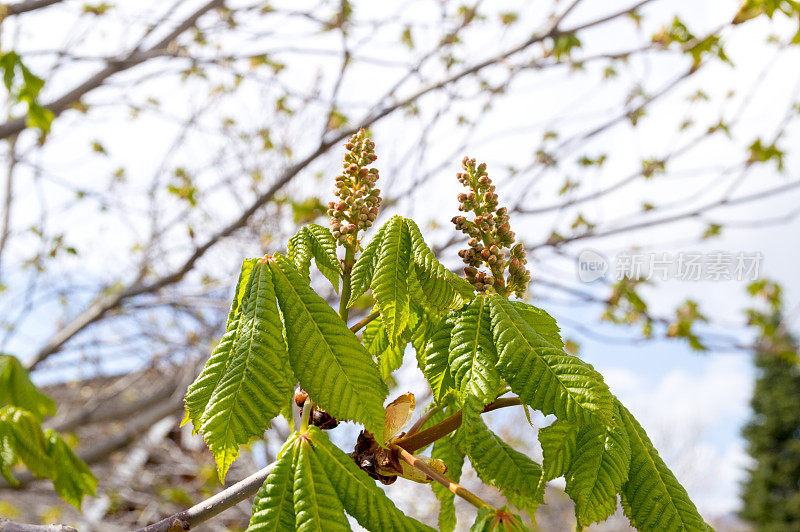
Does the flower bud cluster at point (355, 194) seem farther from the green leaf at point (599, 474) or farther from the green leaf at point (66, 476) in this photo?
the green leaf at point (66, 476)

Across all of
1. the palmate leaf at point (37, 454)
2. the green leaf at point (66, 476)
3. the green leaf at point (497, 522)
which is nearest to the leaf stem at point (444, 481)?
the green leaf at point (497, 522)

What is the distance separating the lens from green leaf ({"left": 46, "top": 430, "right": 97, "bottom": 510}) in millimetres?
1944

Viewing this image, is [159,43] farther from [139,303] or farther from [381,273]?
[381,273]

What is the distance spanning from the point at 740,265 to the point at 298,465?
428cm

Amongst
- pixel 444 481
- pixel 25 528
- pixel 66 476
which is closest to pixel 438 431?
pixel 444 481

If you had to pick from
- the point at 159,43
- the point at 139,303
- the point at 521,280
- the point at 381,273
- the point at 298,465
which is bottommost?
the point at 298,465

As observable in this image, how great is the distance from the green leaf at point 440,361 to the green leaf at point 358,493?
0.61 feet

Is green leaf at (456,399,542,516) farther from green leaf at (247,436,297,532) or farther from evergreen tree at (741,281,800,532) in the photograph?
evergreen tree at (741,281,800,532)

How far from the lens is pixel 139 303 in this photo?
4.96m

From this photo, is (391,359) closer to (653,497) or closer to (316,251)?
(316,251)

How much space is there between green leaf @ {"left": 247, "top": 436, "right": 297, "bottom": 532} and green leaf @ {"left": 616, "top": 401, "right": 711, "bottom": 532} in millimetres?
575

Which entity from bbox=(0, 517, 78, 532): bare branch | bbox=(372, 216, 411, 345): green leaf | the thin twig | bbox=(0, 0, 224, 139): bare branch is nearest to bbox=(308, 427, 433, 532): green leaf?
the thin twig

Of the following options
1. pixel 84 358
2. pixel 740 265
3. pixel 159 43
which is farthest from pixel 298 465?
pixel 84 358

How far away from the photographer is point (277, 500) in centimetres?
92
